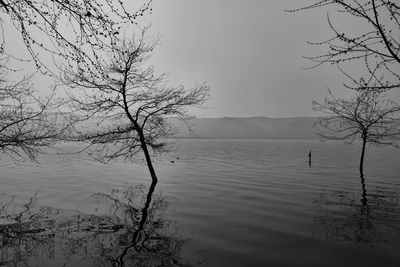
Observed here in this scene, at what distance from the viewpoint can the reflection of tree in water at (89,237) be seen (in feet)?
26.7

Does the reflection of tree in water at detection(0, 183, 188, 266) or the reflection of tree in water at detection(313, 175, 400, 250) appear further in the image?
the reflection of tree in water at detection(313, 175, 400, 250)

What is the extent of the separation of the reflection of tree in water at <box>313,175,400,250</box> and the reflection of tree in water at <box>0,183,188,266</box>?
543cm

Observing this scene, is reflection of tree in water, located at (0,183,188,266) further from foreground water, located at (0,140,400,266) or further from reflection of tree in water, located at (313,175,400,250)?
reflection of tree in water, located at (313,175,400,250)

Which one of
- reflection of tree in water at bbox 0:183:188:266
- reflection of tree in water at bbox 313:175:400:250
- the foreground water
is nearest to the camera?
reflection of tree in water at bbox 0:183:188:266

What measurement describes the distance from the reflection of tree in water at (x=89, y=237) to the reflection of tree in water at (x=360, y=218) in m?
5.43

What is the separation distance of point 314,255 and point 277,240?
1507mm

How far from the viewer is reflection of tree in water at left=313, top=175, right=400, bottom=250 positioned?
1005 centimetres

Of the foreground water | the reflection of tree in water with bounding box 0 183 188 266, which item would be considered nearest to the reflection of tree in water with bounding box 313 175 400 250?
the foreground water

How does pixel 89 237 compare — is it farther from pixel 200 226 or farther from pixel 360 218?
pixel 360 218

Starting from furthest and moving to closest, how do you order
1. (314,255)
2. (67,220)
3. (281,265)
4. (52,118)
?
1. (52,118)
2. (67,220)
3. (314,255)
4. (281,265)

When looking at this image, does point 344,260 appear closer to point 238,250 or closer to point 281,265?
point 281,265

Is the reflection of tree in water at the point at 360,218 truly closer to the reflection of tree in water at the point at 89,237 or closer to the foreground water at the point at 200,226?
the foreground water at the point at 200,226

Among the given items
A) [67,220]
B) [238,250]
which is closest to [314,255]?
[238,250]

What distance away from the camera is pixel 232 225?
462 inches
